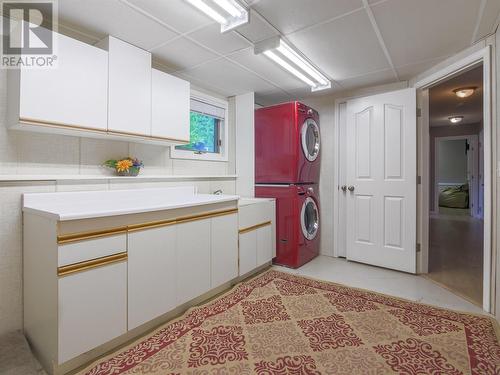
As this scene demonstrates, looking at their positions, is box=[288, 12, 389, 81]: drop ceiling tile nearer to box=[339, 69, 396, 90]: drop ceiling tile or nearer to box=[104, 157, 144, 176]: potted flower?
box=[339, 69, 396, 90]: drop ceiling tile

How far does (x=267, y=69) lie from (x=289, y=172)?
116 cm

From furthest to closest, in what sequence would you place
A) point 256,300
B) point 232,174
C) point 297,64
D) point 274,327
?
point 232,174 → point 297,64 → point 256,300 → point 274,327

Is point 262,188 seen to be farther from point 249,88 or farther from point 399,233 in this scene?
point 399,233

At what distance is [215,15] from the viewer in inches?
70.0

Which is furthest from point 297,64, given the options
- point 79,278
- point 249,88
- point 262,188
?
point 79,278

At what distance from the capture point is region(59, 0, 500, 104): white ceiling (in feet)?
5.71

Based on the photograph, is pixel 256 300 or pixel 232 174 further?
pixel 232 174

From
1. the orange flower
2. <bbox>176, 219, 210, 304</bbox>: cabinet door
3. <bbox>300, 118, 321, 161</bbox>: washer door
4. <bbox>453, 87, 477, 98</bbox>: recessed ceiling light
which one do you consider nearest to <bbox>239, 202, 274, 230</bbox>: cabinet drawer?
<bbox>176, 219, 210, 304</bbox>: cabinet door

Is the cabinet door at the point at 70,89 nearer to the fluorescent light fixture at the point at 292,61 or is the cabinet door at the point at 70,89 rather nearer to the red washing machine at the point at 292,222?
the fluorescent light fixture at the point at 292,61

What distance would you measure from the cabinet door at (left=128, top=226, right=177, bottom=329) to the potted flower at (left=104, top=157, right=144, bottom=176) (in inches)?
29.1

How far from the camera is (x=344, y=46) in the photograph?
2.28 meters

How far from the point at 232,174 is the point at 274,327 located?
2128 millimetres

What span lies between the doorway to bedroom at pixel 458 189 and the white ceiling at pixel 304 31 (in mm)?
949

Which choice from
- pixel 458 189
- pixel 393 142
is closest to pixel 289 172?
pixel 393 142
